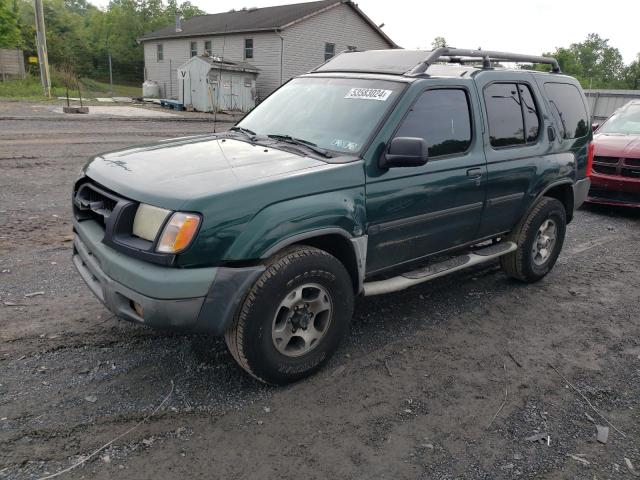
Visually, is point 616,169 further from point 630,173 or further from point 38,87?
point 38,87

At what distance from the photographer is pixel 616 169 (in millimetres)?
8539

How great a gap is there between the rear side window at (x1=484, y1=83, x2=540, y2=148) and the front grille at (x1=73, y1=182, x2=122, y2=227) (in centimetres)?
308

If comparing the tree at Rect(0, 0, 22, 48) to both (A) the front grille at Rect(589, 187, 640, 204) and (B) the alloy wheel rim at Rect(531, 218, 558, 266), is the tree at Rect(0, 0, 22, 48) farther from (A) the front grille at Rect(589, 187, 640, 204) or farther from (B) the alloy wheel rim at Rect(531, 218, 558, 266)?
(B) the alloy wheel rim at Rect(531, 218, 558, 266)

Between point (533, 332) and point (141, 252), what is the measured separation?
3.27m

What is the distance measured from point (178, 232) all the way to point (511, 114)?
3.32 m

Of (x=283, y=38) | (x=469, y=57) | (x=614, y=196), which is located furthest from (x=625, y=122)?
(x=283, y=38)

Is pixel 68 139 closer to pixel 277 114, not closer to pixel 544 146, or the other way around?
pixel 277 114

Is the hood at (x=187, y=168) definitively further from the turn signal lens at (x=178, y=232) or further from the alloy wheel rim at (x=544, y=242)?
the alloy wheel rim at (x=544, y=242)

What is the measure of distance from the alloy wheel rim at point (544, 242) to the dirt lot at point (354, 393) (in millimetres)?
374

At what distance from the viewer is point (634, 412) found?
3389 mm

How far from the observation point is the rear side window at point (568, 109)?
5.23m

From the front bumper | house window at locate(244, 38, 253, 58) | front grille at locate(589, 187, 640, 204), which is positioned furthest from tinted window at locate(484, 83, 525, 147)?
house window at locate(244, 38, 253, 58)

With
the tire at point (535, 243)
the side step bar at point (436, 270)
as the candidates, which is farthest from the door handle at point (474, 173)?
the tire at point (535, 243)

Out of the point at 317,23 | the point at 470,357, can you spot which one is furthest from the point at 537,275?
the point at 317,23
